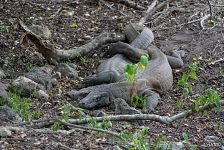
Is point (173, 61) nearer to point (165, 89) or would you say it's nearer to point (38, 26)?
point (165, 89)

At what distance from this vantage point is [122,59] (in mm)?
8805

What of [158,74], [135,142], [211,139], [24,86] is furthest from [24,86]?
[135,142]

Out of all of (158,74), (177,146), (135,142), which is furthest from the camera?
(158,74)

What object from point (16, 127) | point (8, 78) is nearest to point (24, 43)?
point (8, 78)

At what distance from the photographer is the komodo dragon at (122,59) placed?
26.5ft

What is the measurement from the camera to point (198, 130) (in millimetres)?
5895

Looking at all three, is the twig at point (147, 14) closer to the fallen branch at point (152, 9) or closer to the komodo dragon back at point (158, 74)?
the fallen branch at point (152, 9)

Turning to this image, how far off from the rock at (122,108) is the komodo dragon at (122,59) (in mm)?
1165

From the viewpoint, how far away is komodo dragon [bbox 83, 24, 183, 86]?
8.09 metres

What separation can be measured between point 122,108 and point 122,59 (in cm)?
233

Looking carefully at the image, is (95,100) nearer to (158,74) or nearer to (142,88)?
(142,88)

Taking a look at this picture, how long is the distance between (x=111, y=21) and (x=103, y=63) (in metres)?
1.84

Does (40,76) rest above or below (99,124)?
below

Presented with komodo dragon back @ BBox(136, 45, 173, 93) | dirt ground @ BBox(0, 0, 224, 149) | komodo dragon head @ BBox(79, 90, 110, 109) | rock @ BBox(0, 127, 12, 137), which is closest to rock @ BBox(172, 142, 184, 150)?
dirt ground @ BBox(0, 0, 224, 149)
